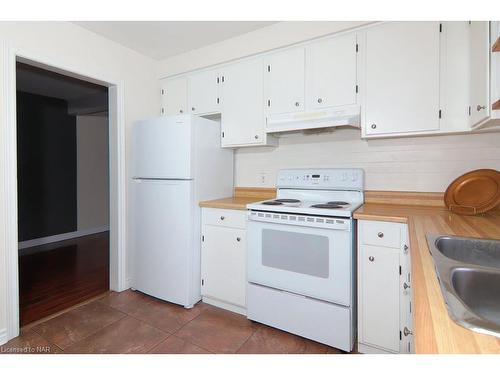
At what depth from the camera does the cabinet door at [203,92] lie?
2.75 metres

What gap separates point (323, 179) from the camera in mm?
2377

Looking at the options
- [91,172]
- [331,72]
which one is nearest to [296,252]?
[331,72]

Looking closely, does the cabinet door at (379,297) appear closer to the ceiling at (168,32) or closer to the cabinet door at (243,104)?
the cabinet door at (243,104)

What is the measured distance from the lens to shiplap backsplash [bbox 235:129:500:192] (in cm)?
198

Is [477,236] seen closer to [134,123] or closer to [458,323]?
[458,323]

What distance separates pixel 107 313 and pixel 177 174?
1.30m

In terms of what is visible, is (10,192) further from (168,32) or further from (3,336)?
(168,32)

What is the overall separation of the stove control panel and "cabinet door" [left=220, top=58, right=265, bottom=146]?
41cm

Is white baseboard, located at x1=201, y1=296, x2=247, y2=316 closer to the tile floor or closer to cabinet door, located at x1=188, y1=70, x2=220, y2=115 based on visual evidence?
the tile floor

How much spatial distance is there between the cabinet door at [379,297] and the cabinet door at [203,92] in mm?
1910

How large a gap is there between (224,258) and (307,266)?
30.5 inches

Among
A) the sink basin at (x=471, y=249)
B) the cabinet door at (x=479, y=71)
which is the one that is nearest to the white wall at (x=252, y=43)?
the cabinet door at (x=479, y=71)

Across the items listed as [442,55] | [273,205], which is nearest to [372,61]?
[442,55]

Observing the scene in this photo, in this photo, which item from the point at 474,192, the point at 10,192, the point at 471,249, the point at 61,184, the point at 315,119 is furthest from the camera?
the point at 61,184
